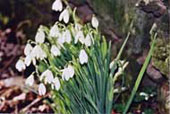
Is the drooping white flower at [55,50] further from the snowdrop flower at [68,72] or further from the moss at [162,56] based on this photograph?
the moss at [162,56]

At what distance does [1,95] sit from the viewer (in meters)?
3.29

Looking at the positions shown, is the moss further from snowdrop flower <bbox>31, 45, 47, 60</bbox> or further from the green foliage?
snowdrop flower <bbox>31, 45, 47, 60</bbox>

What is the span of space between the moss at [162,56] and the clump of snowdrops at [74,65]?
29cm

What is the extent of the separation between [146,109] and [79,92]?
0.52m

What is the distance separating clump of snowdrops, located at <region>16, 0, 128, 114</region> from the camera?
2.17 m

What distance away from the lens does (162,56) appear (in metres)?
2.46

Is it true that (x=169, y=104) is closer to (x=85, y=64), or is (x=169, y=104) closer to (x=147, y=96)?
(x=147, y=96)

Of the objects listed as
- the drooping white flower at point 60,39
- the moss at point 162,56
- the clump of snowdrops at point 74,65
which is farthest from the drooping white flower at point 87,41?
the moss at point 162,56

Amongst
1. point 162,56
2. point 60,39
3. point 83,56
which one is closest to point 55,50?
point 60,39

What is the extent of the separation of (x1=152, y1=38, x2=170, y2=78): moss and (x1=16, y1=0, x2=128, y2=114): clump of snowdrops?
0.29 meters

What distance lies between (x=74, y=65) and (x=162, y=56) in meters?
0.55

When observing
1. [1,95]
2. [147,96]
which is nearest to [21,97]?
[1,95]

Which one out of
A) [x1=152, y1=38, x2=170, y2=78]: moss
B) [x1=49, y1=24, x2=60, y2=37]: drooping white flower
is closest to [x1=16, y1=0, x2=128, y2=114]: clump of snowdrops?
[x1=49, y1=24, x2=60, y2=37]: drooping white flower

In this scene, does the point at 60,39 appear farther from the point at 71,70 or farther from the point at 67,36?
the point at 71,70
